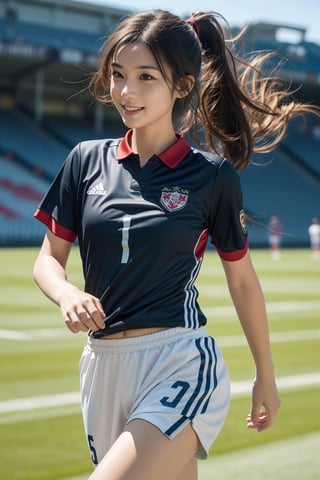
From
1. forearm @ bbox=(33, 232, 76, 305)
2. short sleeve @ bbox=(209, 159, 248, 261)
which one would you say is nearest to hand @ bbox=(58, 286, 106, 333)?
forearm @ bbox=(33, 232, 76, 305)

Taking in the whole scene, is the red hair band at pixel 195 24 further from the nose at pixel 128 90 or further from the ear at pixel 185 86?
the nose at pixel 128 90

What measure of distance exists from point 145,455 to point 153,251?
2.22ft

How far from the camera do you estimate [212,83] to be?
3670 millimetres

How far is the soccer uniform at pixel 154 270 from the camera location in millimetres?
3061

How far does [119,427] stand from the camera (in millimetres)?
3102

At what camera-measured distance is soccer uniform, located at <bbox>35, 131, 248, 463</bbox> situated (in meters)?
3.06

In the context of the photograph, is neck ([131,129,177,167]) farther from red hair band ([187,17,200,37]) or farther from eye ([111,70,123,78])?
red hair band ([187,17,200,37])

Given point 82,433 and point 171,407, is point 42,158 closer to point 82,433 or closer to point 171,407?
point 82,433

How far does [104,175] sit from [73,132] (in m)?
41.0

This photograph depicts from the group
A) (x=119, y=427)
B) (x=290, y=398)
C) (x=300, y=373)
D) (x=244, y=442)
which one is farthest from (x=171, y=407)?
(x=300, y=373)

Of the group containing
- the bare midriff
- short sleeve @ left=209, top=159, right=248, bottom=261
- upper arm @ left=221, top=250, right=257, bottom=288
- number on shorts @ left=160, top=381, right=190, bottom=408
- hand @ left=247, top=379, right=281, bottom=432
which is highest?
short sleeve @ left=209, top=159, right=248, bottom=261

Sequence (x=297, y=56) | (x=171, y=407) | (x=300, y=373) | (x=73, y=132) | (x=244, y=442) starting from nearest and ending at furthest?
1. (x=171, y=407)
2. (x=244, y=442)
3. (x=300, y=373)
4. (x=73, y=132)
5. (x=297, y=56)

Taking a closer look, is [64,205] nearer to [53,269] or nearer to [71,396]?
[53,269]

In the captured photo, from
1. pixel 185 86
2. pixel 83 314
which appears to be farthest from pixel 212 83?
pixel 83 314
